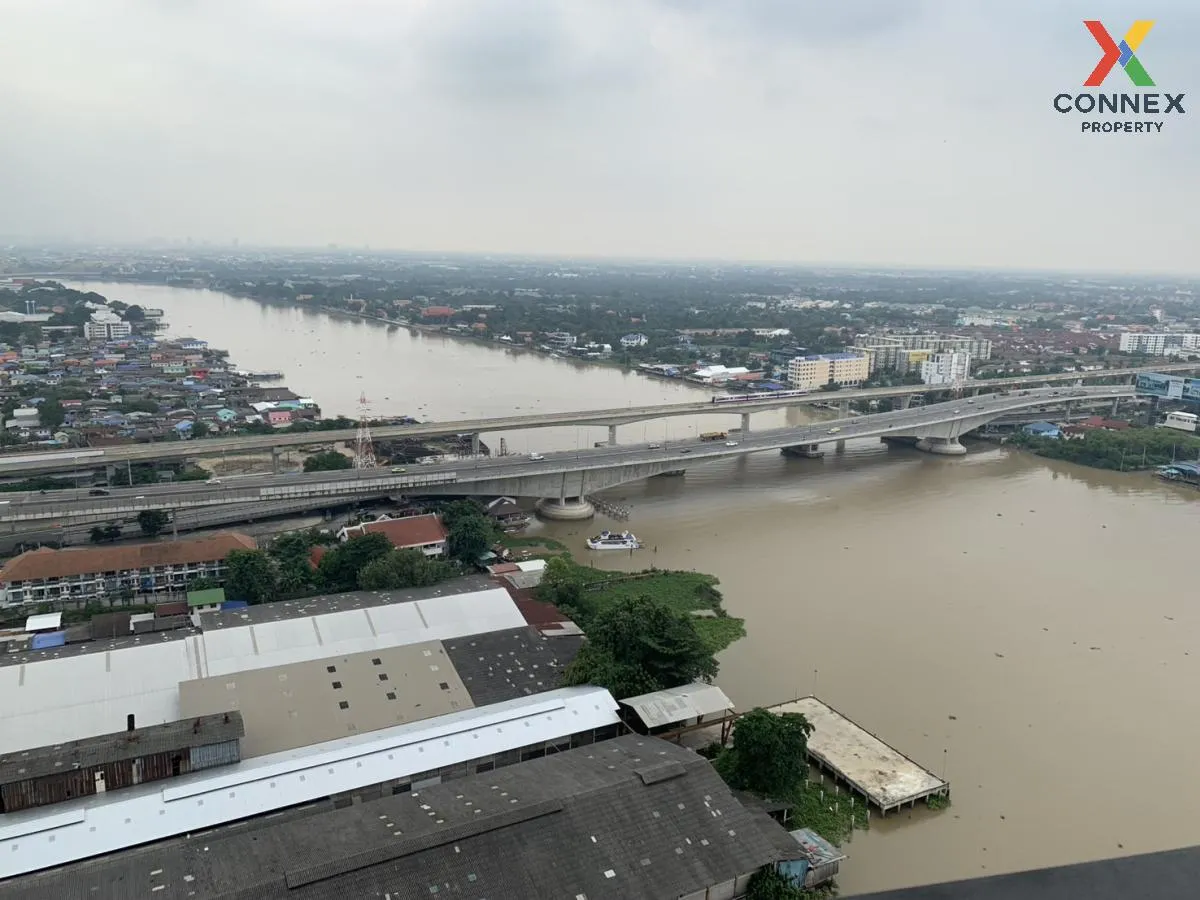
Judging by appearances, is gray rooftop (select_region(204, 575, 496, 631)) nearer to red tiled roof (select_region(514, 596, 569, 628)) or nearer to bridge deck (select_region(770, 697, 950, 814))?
red tiled roof (select_region(514, 596, 569, 628))

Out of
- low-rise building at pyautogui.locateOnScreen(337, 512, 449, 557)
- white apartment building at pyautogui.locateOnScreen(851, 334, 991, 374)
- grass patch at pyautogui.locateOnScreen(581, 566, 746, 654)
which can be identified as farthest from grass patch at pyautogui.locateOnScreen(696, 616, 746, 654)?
white apartment building at pyautogui.locateOnScreen(851, 334, 991, 374)

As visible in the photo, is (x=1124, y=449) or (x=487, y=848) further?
(x=1124, y=449)

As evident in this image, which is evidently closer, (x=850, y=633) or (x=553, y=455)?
(x=850, y=633)

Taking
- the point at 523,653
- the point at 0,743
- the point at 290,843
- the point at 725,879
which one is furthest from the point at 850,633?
the point at 0,743

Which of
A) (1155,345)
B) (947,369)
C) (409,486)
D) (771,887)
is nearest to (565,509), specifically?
(409,486)

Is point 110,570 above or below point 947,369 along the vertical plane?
below

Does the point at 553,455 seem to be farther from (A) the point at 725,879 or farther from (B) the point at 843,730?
(A) the point at 725,879

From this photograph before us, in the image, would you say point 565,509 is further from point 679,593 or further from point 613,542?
point 679,593
